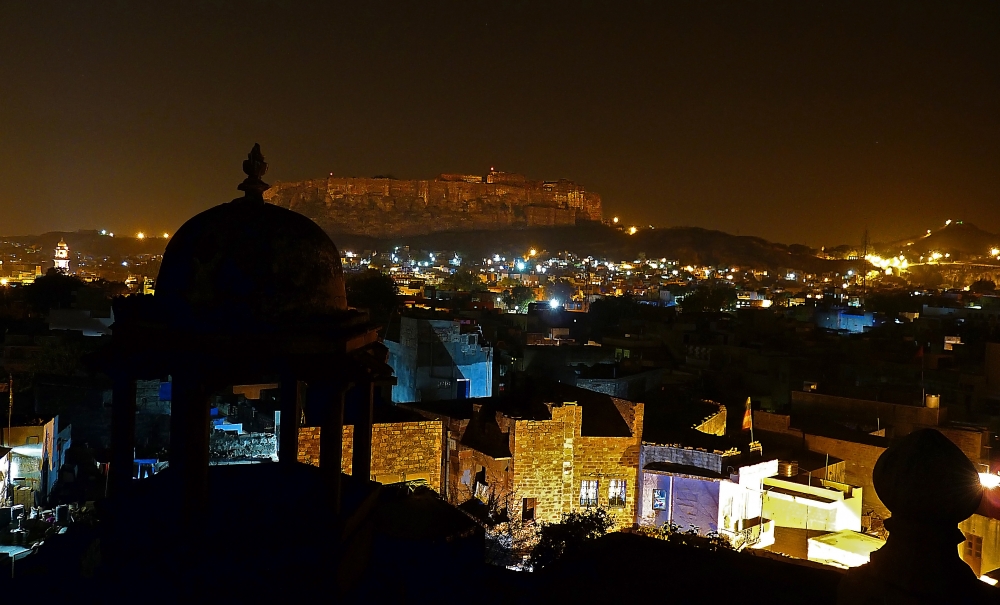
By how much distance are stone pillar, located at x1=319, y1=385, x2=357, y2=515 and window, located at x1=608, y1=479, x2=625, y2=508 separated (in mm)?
10031

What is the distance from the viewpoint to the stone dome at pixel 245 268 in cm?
397

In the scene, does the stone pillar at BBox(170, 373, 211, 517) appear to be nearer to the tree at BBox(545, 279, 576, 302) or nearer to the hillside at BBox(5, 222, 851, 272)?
the tree at BBox(545, 279, 576, 302)

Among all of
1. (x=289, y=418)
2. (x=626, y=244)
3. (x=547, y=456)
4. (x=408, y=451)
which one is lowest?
(x=408, y=451)

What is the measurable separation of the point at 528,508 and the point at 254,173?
985 centimetres

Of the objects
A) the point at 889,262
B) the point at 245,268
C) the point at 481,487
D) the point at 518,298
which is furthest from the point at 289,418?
the point at 889,262

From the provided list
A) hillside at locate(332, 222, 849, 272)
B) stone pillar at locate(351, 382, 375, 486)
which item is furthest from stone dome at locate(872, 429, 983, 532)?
hillside at locate(332, 222, 849, 272)

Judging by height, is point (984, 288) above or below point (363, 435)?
above

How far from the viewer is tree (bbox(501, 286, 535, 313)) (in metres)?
52.0

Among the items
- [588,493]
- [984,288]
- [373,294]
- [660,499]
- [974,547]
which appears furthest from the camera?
[984,288]

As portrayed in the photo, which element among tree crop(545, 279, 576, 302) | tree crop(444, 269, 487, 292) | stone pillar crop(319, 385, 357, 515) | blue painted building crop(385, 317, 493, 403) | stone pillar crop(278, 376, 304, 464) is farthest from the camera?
tree crop(444, 269, 487, 292)

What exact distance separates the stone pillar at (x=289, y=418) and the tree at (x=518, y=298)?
1771 inches

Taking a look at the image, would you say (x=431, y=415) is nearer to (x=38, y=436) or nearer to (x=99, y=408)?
(x=38, y=436)

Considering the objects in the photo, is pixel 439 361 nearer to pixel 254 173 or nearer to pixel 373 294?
pixel 254 173

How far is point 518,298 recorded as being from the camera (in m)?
55.0
